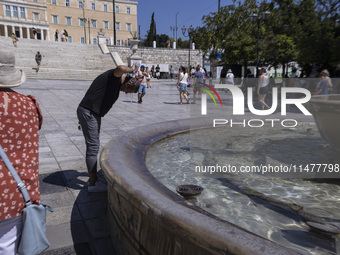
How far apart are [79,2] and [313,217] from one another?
2786 inches

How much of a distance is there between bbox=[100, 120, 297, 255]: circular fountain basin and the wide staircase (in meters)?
23.5

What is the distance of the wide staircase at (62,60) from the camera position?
25141 millimetres

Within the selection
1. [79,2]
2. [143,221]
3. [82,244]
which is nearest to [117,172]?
[143,221]

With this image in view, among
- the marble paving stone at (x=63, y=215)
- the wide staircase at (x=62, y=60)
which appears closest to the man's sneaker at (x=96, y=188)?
the marble paving stone at (x=63, y=215)

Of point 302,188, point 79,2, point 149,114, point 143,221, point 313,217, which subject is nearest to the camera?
point 143,221

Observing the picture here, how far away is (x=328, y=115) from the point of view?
3559 millimetres

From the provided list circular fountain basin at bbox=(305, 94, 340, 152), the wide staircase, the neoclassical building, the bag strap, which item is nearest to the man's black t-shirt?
the bag strap

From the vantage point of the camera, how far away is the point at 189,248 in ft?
5.23

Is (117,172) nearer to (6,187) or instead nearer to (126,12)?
(6,187)

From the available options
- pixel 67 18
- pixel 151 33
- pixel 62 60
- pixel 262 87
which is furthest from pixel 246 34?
pixel 67 18

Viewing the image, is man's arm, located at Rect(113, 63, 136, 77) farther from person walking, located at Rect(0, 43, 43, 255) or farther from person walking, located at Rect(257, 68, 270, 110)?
person walking, located at Rect(257, 68, 270, 110)

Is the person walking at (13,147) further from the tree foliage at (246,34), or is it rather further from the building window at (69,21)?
the building window at (69,21)

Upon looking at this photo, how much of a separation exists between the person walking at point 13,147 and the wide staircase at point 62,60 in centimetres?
2386

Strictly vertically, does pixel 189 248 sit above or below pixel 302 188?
above
